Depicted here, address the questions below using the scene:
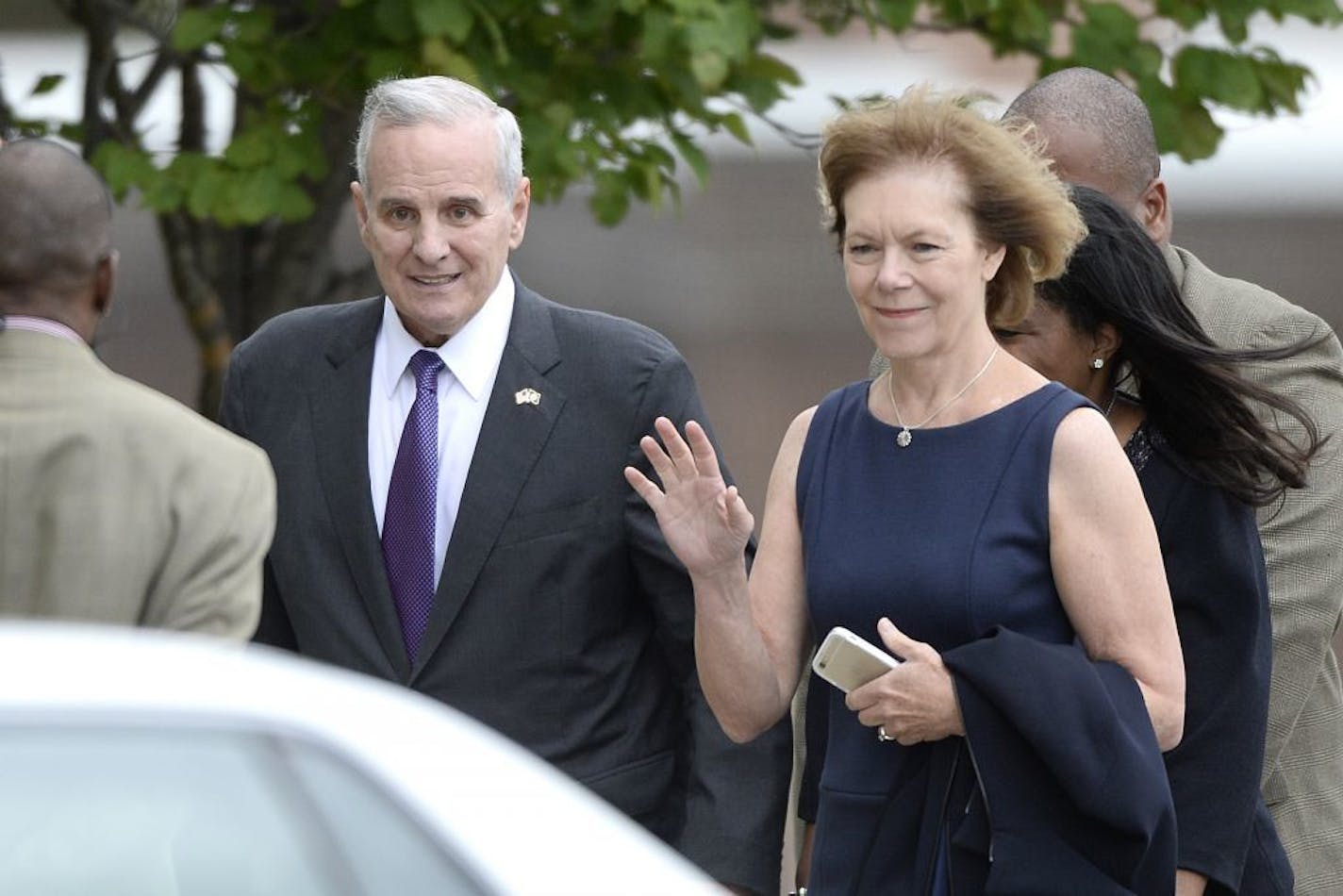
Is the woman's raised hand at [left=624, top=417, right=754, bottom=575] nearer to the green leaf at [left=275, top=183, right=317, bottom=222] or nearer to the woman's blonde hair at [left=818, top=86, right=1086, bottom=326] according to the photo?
the woman's blonde hair at [left=818, top=86, right=1086, bottom=326]

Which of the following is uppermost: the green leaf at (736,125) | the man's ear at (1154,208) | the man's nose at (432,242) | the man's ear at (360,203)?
the green leaf at (736,125)

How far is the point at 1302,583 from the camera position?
14.6 feet

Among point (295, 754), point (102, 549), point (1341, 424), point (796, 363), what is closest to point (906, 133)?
point (1341, 424)

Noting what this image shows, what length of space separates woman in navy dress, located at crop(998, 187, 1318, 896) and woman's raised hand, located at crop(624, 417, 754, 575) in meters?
0.66

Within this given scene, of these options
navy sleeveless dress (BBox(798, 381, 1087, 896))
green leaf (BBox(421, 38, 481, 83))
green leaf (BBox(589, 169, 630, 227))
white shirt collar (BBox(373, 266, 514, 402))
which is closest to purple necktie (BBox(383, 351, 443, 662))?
white shirt collar (BBox(373, 266, 514, 402))

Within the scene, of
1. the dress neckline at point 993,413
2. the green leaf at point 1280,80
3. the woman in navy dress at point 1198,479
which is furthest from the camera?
the green leaf at point 1280,80

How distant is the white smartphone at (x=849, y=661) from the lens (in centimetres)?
369

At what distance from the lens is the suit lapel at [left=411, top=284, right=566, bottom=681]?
177 inches

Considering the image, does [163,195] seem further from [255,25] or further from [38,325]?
[38,325]

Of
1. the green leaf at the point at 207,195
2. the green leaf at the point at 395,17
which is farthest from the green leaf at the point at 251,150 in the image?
the green leaf at the point at 395,17

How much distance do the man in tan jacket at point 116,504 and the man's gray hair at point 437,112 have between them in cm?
118

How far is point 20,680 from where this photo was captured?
233 centimetres

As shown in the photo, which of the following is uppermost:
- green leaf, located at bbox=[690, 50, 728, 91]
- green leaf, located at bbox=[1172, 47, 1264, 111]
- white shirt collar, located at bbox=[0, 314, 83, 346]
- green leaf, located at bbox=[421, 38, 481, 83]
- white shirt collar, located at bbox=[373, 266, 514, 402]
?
green leaf, located at bbox=[1172, 47, 1264, 111]

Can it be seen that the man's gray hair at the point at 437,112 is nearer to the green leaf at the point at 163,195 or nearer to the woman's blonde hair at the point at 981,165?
the woman's blonde hair at the point at 981,165
